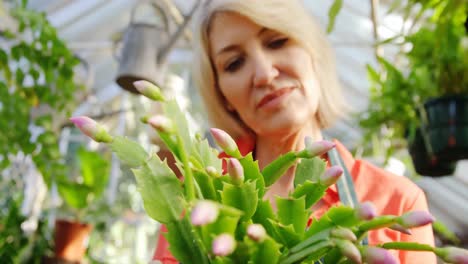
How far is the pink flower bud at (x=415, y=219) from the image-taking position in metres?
0.25

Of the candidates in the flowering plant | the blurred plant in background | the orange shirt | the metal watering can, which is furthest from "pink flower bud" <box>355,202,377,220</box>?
the metal watering can

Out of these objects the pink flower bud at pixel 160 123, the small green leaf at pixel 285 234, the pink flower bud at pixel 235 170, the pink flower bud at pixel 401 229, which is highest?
the pink flower bud at pixel 160 123

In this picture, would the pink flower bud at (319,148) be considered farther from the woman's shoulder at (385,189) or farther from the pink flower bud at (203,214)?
the woman's shoulder at (385,189)

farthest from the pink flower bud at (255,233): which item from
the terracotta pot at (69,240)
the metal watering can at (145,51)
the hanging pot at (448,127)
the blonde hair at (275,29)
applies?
the terracotta pot at (69,240)

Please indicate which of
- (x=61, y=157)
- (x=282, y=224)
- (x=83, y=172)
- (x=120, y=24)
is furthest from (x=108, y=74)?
(x=282, y=224)

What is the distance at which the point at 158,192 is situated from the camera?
0.29 m

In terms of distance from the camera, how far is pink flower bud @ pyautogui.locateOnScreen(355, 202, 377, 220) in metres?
0.25

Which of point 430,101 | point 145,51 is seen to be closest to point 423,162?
point 430,101

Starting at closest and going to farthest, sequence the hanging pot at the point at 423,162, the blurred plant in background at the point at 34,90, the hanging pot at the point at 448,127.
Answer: the hanging pot at the point at 448,127 < the blurred plant in background at the point at 34,90 < the hanging pot at the point at 423,162

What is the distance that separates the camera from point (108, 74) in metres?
4.96

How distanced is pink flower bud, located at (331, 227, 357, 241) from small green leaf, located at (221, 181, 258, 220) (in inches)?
2.1

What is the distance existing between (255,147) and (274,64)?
6.1 inches

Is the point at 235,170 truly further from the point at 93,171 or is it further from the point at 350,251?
the point at 93,171

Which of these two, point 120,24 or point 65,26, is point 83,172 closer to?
point 65,26
